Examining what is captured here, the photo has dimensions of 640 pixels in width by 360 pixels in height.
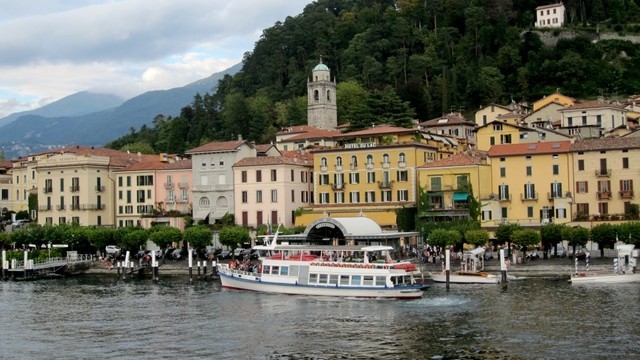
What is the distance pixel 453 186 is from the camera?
86.4 m

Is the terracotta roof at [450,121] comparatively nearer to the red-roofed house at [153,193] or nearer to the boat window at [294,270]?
the red-roofed house at [153,193]

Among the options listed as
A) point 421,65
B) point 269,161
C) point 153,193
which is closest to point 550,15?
point 421,65

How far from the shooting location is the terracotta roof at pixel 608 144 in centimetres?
8062

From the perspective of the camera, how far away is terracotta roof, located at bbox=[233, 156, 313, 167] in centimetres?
9464

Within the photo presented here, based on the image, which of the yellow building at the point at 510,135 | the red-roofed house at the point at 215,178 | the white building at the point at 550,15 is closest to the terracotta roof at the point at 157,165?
the red-roofed house at the point at 215,178

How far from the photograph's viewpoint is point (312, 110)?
5443 inches

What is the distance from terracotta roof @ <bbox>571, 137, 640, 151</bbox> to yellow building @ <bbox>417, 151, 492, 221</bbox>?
8.78 meters

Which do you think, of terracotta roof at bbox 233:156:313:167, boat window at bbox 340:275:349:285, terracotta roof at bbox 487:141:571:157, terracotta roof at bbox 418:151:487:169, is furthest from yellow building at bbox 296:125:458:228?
boat window at bbox 340:275:349:285

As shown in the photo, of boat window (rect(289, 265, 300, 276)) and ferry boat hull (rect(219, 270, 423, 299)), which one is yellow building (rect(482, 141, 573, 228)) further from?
boat window (rect(289, 265, 300, 276))

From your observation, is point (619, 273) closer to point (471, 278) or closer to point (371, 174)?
point (471, 278)

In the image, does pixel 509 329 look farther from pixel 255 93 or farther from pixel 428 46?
pixel 255 93

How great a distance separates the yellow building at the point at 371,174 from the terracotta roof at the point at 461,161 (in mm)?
2960

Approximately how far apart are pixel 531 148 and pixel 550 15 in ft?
251

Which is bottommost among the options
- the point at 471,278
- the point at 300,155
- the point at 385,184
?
the point at 471,278
